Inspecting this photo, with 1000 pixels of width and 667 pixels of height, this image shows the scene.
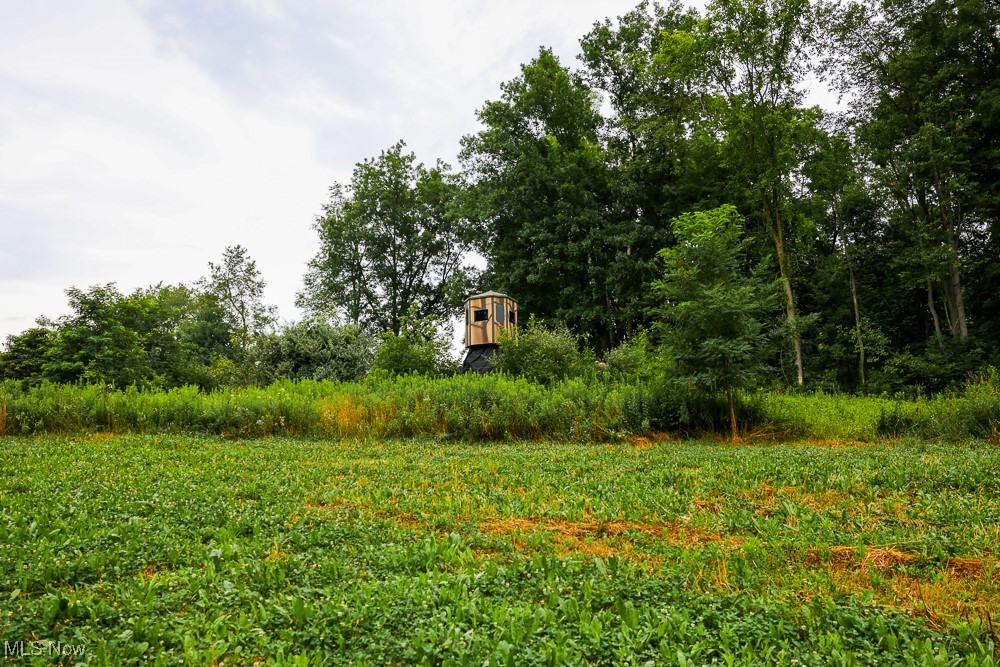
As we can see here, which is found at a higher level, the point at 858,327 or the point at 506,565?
the point at 858,327

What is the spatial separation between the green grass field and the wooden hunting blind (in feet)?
38.7

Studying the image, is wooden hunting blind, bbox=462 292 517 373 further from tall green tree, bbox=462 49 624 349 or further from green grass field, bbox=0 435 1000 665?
green grass field, bbox=0 435 1000 665

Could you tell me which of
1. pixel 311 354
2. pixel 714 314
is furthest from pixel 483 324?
pixel 714 314

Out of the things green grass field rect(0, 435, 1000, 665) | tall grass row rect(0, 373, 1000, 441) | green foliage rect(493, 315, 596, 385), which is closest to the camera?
green grass field rect(0, 435, 1000, 665)

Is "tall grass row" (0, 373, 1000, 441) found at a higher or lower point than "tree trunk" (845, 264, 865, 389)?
lower

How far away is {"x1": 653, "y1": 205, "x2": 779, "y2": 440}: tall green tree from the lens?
9086 mm

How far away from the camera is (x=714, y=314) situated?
30.1 feet

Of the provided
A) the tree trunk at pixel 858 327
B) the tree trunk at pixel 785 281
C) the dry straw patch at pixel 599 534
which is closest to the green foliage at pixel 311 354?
the dry straw patch at pixel 599 534

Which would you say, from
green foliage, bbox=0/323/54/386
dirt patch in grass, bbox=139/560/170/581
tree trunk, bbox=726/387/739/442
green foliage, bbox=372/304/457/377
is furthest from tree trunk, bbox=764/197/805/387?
green foliage, bbox=0/323/54/386

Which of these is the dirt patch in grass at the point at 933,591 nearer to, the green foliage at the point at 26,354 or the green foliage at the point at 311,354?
the green foliage at the point at 311,354

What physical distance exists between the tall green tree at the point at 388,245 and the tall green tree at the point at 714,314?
848 inches

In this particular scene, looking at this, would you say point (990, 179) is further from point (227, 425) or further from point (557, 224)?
point (227, 425)

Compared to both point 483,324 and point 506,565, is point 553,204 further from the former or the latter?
point 506,565

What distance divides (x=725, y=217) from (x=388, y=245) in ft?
80.1
